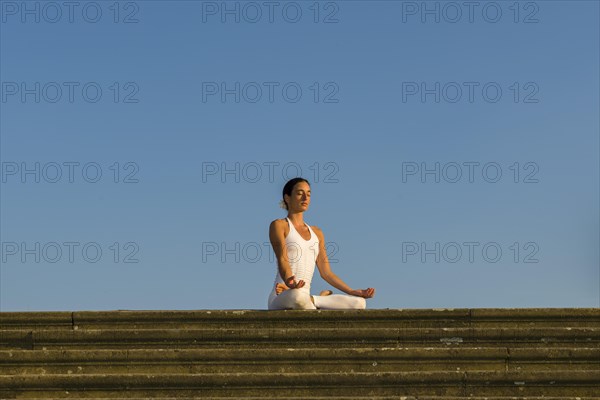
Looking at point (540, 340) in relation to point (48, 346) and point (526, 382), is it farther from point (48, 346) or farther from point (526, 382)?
point (48, 346)

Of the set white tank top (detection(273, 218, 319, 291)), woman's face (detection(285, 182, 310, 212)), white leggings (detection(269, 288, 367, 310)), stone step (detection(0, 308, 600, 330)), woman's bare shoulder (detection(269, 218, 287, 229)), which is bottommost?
stone step (detection(0, 308, 600, 330))

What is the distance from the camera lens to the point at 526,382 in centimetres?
786

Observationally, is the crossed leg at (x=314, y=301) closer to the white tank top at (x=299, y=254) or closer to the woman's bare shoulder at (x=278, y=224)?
the white tank top at (x=299, y=254)

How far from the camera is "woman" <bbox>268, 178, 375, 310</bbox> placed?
9780mm

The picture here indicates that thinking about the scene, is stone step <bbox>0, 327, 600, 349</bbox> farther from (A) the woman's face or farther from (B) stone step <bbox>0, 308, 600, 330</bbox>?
(A) the woman's face

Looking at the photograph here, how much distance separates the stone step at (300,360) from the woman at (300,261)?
1420 millimetres

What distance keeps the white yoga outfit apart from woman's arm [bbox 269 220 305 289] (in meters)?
0.09

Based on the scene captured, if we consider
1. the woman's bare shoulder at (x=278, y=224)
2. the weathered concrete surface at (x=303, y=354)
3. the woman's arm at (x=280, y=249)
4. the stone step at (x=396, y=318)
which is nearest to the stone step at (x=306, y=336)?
the weathered concrete surface at (x=303, y=354)

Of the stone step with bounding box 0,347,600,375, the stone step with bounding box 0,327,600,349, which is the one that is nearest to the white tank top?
the stone step with bounding box 0,327,600,349

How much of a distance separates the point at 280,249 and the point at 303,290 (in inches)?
24.6

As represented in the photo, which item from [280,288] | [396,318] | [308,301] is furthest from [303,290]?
[396,318]

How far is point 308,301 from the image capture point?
380 inches

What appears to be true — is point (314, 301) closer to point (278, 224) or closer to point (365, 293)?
point (365, 293)

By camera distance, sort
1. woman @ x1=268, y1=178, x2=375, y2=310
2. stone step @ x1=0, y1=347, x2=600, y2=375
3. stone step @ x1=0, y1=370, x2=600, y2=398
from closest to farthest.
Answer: stone step @ x1=0, y1=370, x2=600, y2=398 → stone step @ x1=0, y1=347, x2=600, y2=375 → woman @ x1=268, y1=178, x2=375, y2=310
